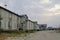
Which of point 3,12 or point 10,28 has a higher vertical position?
point 3,12

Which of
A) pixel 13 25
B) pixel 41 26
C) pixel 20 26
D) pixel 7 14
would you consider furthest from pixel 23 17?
pixel 41 26

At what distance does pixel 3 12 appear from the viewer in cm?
4841

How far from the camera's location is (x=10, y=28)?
174 ft

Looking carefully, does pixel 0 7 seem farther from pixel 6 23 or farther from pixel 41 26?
pixel 41 26

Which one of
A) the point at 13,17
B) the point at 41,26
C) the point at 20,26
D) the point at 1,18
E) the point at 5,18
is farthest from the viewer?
the point at 41,26

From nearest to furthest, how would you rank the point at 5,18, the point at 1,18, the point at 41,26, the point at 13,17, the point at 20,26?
1. the point at 1,18
2. the point at 5,18
3. the point at 13,17
4. the point at 20,26
5. the point at 41,26

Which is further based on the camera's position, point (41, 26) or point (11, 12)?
point (41, 26)

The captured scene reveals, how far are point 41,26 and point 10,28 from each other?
93213mm

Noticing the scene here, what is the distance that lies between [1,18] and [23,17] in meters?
24.7

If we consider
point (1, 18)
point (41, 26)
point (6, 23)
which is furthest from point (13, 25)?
point (41, 26)

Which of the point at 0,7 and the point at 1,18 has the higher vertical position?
the point at 0,7

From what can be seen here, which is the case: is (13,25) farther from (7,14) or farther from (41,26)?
(41,26)

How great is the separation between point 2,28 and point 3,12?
14.4 ft

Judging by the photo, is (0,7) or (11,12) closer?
(0,7)
